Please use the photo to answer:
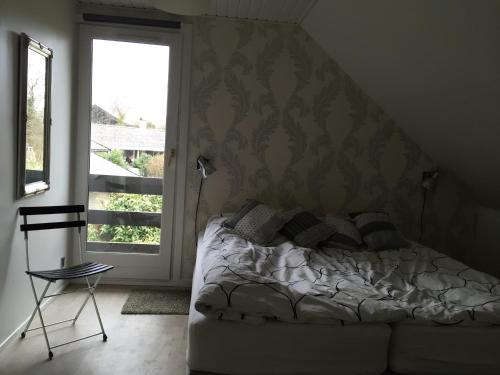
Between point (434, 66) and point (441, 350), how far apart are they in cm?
164

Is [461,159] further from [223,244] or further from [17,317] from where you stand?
[17,317]

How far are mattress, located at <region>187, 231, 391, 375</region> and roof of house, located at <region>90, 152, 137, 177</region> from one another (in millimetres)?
2035

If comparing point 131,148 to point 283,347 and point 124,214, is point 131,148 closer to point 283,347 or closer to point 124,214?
point 124,214

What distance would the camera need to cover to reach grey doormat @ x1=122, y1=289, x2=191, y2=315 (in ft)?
10.4

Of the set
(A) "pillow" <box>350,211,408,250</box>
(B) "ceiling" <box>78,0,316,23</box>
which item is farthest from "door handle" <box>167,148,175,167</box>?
(A) "pillow" <box>350,211,408,250</box>

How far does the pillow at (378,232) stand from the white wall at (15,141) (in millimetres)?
2313

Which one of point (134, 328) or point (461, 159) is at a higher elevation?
point (461, 159)

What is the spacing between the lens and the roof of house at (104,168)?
11.9ft

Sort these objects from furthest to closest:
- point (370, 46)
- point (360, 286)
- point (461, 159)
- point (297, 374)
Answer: point (461, 159) → point (370, 46) → point (360, 286) → point (297, 374)

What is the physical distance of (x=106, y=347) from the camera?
258 centimetres

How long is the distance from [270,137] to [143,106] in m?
1.10

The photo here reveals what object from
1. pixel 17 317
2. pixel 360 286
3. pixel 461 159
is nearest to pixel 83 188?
pixel 17 317

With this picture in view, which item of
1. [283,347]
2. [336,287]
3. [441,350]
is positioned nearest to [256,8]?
[336,287]

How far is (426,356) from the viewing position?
1929 mm
